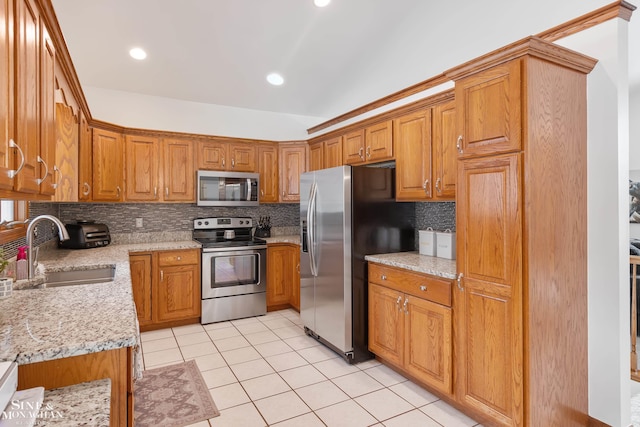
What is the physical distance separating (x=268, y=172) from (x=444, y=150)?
8.43ft

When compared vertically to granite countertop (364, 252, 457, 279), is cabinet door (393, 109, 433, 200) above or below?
above

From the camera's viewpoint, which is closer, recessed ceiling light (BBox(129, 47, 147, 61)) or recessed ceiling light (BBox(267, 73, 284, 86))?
recessed ceiling light (BBox(129, 47, 147, 61))

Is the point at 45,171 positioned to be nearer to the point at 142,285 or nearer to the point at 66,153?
the point at 66,153

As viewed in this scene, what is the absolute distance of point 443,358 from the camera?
244cm

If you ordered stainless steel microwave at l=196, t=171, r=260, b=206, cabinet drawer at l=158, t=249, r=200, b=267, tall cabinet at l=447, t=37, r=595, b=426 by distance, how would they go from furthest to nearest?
stainless steel microwave at l=196, t=171, r=260, b=206 → cabinet drawer at l=158, t=249, r=200, b=267 → tall cabinet at l=447, t=37, r=595, b=426

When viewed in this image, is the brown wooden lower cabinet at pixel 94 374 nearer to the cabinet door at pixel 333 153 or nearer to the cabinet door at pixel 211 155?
the cabinet door at pixel 333 153

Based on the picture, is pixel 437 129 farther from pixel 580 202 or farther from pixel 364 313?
pixel 364 313

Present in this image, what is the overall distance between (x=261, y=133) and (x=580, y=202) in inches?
150

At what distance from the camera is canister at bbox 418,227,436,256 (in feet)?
9.98

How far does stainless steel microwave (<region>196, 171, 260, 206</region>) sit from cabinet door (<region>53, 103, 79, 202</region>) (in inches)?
55.8

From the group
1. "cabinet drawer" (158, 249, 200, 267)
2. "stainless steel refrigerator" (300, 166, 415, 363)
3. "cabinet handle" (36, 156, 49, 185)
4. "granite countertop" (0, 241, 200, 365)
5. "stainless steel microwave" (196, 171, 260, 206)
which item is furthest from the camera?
"stainless steel microwave" (196, 171, 260, 206)

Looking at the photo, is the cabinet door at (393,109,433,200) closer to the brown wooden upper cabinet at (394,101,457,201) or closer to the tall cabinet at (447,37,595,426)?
the brown wooden upper cabinet at (394,101,457,201)

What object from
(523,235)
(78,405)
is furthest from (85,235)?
(523,235)

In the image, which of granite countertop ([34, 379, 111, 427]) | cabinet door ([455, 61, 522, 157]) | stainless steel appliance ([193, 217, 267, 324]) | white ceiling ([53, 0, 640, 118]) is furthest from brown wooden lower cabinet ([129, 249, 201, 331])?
cabinet door ([455, 61, 522, 157])
